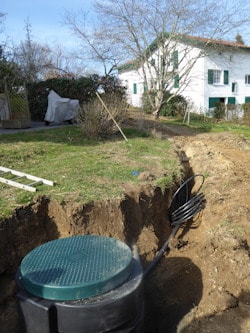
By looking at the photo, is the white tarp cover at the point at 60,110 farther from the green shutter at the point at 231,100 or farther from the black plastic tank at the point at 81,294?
the green shutter at the point at 231,100

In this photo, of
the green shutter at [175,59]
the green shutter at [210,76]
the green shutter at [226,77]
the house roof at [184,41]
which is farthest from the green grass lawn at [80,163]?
the green shutter at [226,77]

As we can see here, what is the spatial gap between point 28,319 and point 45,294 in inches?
8.6

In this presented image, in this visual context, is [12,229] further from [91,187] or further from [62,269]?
[62,269]

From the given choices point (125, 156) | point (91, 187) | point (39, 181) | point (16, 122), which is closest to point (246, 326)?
point (91, 187)

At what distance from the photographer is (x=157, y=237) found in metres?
4.54

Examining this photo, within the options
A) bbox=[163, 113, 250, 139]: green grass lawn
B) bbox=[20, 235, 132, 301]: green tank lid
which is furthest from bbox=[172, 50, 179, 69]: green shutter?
bbox=[20, 235, 132, 301]: green tank lid

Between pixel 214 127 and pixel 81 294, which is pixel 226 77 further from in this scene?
pixel 81 294

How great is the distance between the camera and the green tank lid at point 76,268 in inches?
76.5

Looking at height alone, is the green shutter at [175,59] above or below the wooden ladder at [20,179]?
above

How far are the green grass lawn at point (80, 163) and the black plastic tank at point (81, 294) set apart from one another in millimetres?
1645

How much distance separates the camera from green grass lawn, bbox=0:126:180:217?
4234mm

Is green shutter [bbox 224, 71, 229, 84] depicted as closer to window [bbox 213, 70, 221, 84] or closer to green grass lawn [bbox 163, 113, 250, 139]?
window [bbox 213, 70, 221, 84]

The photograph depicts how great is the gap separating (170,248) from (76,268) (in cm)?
252

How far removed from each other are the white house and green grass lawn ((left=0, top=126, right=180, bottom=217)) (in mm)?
10050
